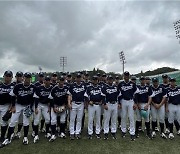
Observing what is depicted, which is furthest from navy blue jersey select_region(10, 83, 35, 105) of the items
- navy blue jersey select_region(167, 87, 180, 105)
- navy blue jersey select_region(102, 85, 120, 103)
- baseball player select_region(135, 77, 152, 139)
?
navy blue jersey select_region(167, 87, 180, 105)

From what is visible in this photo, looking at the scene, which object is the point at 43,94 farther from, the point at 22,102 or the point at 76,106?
the point at 76,106

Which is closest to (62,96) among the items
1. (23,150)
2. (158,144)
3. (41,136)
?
(41,136)

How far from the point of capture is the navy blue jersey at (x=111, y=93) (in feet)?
26.5

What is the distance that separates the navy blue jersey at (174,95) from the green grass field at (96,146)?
5.12ft

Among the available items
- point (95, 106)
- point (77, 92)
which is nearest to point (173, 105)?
point (95, 106)

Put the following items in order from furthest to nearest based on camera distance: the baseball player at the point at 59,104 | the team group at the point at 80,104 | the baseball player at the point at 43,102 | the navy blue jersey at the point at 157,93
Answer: the navy blue jersey at the point at 157,93 → the baseball player at the point at 59,104 → the baseball player at the point at 43,102 → the team group at the point at 80,104

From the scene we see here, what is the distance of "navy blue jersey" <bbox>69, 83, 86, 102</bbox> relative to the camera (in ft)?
26.4

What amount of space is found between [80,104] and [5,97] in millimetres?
2870

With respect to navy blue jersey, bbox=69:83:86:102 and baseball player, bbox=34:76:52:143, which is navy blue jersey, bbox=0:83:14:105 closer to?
baseball player, bbox=34:76:52:143

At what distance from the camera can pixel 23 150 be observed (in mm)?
6891

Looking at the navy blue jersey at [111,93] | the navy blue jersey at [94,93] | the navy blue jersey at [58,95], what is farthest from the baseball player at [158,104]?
the navy blue jersey at [58,95]

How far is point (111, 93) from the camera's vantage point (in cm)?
812

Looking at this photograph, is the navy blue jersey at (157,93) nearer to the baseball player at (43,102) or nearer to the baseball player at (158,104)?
the baseball player at (158,104)

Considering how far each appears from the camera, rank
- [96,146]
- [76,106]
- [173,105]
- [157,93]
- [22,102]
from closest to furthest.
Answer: [96,146], [22,102], [76,106], [173,105], [157,93]
